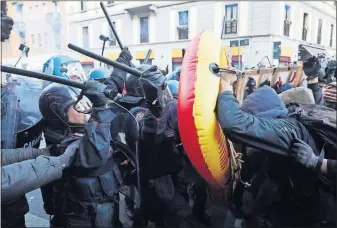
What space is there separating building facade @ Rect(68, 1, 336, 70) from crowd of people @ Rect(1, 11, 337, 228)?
10872mm

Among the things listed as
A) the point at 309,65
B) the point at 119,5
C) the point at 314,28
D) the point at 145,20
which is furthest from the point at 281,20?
the point at 309,65

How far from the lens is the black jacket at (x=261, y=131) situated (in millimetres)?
1555

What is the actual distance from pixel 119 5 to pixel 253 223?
17.5 m

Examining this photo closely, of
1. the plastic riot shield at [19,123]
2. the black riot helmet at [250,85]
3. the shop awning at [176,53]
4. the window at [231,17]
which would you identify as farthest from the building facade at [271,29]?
the plastic riot shield at [19,123]

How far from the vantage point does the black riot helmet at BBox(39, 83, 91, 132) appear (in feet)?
6.57

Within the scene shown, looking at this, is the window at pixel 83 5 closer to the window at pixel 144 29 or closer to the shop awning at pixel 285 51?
the window at pixel 144 29

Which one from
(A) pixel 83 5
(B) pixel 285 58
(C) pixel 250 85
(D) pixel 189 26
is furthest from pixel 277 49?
(A) pixel 83 5

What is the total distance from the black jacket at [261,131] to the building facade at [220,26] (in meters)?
11.3

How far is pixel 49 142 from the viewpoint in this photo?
2279 mm

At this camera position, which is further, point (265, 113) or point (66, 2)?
point (66, 2)

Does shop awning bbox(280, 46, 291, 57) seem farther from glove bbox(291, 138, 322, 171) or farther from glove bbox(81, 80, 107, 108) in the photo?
glove bbox(81, 80, 107, 108)

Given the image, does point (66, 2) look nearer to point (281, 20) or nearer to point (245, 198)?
point (281, 20)

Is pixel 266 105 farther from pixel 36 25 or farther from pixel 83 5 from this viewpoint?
pixel 83 5

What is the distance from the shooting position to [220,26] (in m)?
14.3
